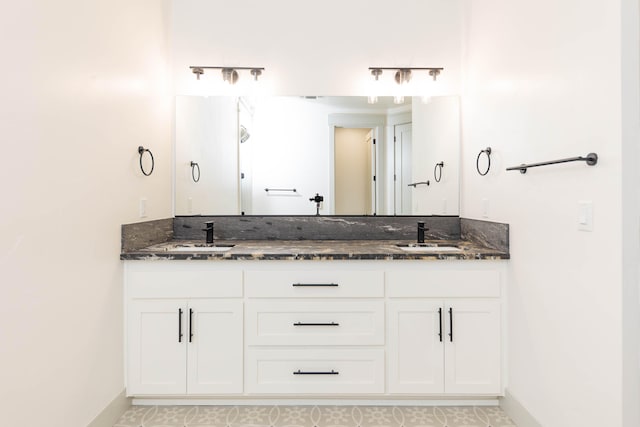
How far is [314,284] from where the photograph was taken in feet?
6.65

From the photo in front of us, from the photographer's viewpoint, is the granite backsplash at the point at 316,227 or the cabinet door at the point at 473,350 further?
the granite backsplash at the point at 316,227

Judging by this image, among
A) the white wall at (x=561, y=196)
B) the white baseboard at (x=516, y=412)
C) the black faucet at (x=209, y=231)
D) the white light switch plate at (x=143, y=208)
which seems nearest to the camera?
the white wall at (x=561, y=196)

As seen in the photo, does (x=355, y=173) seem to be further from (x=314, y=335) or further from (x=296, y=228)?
(x=314, y=335)

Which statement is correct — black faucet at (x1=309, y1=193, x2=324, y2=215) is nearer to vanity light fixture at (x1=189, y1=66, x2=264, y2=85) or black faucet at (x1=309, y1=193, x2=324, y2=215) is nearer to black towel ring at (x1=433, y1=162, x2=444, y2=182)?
black towel ring at (x1=433, y1=162, x2=444, y2=182)

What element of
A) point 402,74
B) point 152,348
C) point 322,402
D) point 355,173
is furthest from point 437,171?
point 152,348

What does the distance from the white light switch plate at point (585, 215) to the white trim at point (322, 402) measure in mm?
1231

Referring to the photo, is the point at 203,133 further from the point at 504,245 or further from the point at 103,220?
the point at 504,245

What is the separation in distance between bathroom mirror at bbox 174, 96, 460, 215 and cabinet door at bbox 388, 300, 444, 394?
90 centimetres

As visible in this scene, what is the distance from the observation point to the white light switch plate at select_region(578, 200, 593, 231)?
137 cm

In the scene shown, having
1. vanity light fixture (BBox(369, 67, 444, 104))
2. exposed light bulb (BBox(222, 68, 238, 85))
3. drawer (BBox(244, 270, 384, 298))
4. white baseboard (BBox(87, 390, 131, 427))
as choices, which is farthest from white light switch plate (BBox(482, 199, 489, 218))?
white baseboard (BBox(87, 390, 131, 427))

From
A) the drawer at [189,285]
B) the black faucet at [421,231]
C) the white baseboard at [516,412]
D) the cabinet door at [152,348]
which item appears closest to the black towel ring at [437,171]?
the black faucet at [421,231]

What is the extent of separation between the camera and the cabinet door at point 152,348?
6.60 feet

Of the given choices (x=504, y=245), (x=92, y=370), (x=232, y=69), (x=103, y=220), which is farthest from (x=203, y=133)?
(x=504, y=245)

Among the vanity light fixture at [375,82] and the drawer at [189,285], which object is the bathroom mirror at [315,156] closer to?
the vanity light fixture at [375,82]
